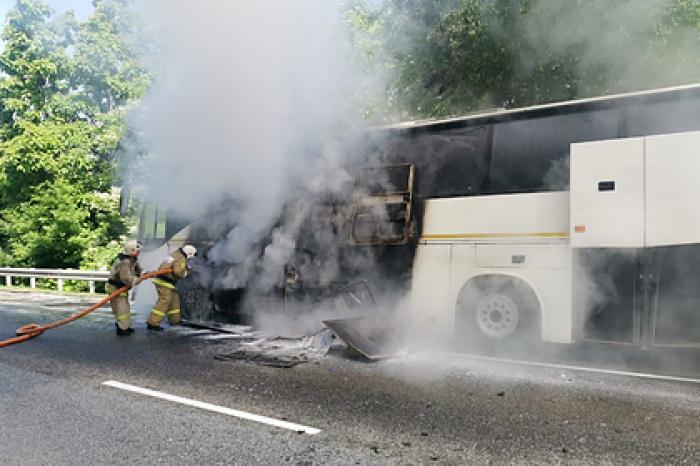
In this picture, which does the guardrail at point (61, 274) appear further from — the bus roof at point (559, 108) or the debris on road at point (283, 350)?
the bus roof at point (559, 108)

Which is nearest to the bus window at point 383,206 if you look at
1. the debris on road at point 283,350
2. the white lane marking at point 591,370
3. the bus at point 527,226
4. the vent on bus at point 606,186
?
the bus at point 527,226

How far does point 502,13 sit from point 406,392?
8444 millimetres

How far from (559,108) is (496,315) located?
2.54 m

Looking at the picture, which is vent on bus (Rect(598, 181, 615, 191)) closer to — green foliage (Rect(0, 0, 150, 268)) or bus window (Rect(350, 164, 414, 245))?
bus window (Rect(350, 164, 414, 245))

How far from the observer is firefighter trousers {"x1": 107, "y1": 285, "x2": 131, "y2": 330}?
24.6 feet

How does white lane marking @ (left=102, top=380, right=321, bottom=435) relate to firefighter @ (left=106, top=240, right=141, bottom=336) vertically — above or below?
below

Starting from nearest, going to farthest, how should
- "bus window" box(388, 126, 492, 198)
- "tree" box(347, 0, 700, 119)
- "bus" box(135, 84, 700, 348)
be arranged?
1. "bus" box(135, 84, 700, 348)
2. "bus window" box(388, 126, 492, 198)
3. "tree" box(347, 0, 700, 119)

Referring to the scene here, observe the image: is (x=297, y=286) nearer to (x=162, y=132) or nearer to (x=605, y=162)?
(x=162, y=132)

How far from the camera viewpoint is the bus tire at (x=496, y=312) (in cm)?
618

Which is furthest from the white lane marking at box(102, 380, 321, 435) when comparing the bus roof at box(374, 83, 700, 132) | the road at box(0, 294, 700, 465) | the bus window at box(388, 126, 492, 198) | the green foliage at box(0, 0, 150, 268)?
the green foliage at box(0, 0, 150, 268)

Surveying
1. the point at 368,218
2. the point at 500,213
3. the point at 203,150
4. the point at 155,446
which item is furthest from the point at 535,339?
the point at 203,150

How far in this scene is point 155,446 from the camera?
3.38m

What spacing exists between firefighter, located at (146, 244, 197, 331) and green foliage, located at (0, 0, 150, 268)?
1193 centimetres

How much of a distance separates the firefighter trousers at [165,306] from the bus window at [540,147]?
189 inches
